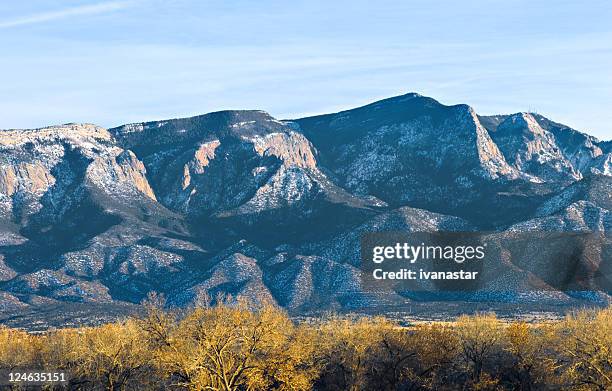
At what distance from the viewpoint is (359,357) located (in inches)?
5955

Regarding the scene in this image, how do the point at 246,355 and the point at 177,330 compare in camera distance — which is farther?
the point at 177,330

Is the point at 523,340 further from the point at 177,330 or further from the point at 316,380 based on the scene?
the point at 177,330

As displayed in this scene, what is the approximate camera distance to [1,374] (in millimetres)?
149500

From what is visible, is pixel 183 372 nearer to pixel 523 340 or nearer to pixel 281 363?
pixel 281 363

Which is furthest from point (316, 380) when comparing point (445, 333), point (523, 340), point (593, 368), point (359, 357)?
point (593, 368)

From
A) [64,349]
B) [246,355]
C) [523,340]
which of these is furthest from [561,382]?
[64,349]

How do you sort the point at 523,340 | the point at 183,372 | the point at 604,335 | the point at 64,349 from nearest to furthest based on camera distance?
the point at 183,372
the point at 604,335
the point at 523,340
the point at 64,349

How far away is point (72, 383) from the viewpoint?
5719 inches

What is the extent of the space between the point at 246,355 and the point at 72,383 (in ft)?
115

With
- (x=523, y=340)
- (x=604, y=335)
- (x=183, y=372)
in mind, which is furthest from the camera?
(x=523, y=340)

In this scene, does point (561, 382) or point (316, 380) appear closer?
point (561, 382)

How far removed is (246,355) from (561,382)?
4443 centimetres

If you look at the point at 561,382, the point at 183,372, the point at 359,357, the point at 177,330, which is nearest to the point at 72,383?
the point at 177,330

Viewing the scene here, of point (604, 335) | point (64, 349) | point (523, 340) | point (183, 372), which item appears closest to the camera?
point (183, 372)
